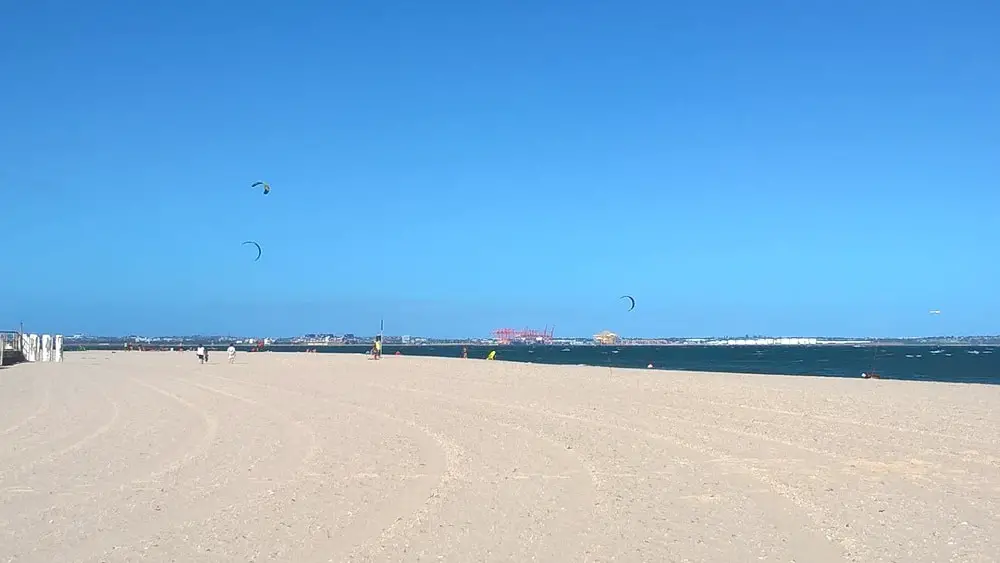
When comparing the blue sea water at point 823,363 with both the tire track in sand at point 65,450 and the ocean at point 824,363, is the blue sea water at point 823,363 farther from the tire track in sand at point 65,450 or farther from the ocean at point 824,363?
the tire track in sand at point 65,450

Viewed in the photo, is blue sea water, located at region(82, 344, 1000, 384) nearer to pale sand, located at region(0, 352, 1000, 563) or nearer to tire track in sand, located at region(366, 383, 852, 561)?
pale sand, located at region(0, 352, 1000, 563)

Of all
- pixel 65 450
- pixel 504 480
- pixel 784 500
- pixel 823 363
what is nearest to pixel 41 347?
pixel 65 450

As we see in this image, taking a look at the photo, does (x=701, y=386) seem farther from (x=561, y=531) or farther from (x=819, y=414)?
(x=561, y=531)

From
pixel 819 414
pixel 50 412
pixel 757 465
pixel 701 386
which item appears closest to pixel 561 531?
pixel 757 465

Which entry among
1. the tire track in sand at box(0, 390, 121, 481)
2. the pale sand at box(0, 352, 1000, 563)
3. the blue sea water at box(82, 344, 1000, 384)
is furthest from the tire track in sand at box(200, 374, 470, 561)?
the blue sea water at box(82, 344, 1000, 384)

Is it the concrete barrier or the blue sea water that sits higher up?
the concrete barrier

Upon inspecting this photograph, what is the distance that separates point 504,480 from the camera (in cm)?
928

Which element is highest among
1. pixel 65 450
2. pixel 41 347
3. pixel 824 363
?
pixel 41 347

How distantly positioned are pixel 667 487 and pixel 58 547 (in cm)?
540

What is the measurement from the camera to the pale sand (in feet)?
21.6

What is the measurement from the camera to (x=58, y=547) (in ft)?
21.2

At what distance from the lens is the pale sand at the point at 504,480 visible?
6.60m

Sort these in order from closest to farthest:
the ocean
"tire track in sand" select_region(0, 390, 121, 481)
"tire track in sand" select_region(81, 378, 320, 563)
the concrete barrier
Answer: "tire track in sand" select_region(81, 378, 320, 563) < "tire track in sand" select_region(0, 390, 121, 481) < the concrete barrier < the ocean

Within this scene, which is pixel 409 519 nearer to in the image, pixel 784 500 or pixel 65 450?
pixel 784 500
